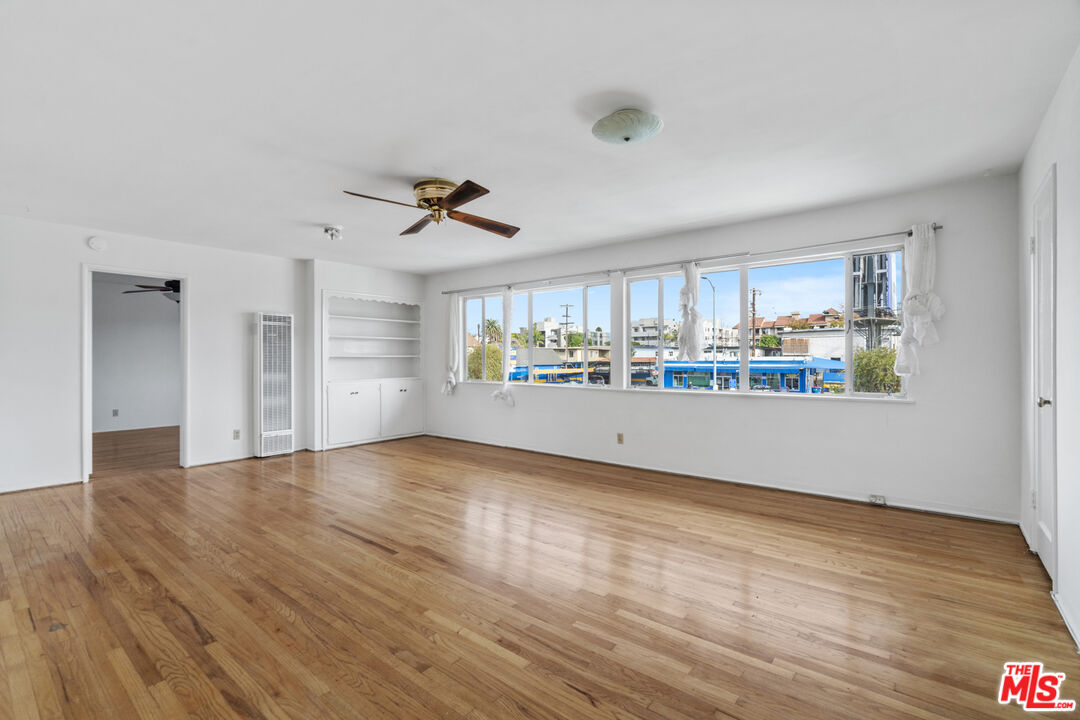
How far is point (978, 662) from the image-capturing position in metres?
1.99

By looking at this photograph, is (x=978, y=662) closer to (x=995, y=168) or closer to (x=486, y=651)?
(x=486, y=651)

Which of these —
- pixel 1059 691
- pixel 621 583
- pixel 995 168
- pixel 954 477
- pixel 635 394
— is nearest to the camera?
pixel 1059 691

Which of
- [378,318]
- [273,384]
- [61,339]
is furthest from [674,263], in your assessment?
[61,339]

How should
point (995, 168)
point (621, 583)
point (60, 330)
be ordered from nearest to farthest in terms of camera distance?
1. point (621, 583)
2. point (995, 168)
3. point (60, 330)

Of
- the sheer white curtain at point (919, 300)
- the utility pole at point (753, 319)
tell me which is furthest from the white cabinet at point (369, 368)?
the sheer white curtain at point (919, 300)

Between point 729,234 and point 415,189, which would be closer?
point 415,189

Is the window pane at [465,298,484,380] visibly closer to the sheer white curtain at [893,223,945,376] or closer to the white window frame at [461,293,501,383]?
the white window frame at [461,293,501,383]

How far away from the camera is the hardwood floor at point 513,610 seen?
1.81 metres

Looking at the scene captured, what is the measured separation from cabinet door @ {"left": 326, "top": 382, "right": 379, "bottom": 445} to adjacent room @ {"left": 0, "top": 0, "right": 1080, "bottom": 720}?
0.20m

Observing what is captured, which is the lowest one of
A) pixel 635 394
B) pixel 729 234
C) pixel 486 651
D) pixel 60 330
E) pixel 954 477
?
pixel 486 651

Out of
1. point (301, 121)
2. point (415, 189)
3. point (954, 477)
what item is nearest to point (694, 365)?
point (954, 477)

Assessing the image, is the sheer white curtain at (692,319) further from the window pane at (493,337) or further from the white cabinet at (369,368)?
the white cabinet at (369,368)

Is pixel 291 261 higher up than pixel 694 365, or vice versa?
pixel 291 261

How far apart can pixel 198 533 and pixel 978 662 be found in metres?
4.38
